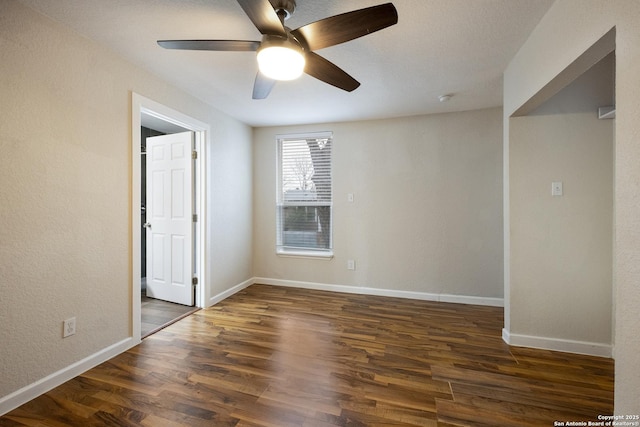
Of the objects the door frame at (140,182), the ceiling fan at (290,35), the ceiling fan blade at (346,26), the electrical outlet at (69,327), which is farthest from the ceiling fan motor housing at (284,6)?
the electrical outlet at (69,327)

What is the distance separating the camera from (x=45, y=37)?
1.73m

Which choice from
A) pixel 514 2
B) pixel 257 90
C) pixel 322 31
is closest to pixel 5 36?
pixel 257 90

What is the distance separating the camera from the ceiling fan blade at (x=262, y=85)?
1775mm

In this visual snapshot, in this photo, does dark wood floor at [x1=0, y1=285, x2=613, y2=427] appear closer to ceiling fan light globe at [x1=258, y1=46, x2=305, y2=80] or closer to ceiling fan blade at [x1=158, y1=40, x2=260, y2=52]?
ceiling fan light globe at [x1=258, y1=46, x2=305, y2=80]

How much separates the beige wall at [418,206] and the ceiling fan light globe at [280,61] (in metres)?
2.35

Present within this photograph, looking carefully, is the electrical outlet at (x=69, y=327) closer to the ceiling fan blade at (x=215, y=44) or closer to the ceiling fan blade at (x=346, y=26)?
the ceiling fan blade at (x=215, y=44)

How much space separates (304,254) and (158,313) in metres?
1.94

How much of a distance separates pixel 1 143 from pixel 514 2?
3.08 metres

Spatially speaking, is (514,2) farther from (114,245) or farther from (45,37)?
(114,245)

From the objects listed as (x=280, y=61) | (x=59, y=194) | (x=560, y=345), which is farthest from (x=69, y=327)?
(x=560, y=345)

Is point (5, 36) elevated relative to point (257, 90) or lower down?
elevated

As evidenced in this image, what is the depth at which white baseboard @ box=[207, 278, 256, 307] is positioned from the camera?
11.0 ft

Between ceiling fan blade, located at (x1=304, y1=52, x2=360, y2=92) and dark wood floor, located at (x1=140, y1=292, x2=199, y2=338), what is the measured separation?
2.72m

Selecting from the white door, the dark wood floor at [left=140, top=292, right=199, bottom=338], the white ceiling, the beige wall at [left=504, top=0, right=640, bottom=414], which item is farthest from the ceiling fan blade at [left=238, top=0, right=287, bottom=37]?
the dark wood floor at [left=140, top=292, right=199, bottom=338]
